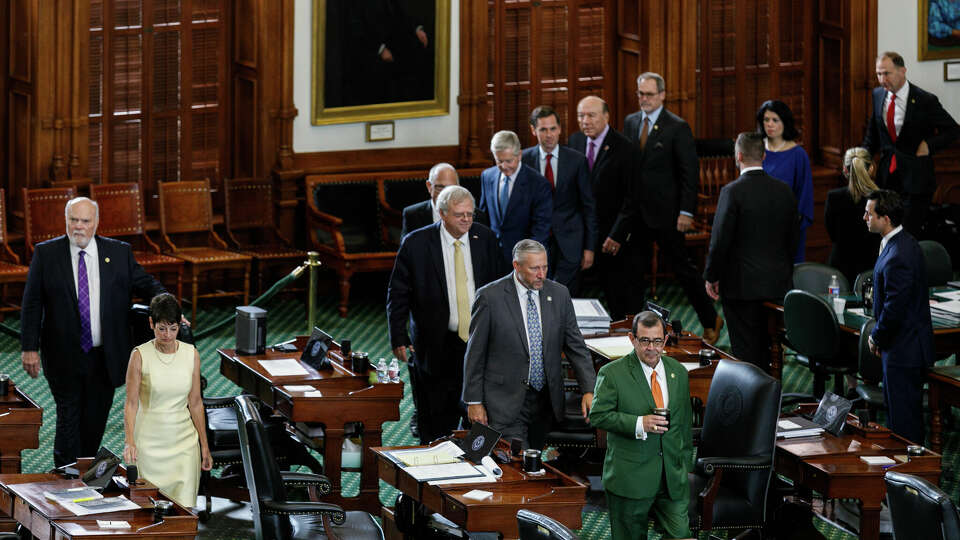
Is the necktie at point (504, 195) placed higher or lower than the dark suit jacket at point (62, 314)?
higher

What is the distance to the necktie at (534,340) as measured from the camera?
7.09 metres

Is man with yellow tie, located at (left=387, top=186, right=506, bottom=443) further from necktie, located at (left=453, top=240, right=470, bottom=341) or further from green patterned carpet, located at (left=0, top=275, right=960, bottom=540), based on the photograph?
green patterned carpet, located at (left=0, top=275, right=960, bottom=540)

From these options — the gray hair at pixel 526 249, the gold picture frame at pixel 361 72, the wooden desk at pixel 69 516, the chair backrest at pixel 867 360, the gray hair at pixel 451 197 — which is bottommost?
the wooden desk at pixel 69 516

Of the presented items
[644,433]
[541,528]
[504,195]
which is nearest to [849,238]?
[504,195]

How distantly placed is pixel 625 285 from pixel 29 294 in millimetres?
4232

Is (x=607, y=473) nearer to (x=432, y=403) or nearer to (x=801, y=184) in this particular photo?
(x=432, y=403)

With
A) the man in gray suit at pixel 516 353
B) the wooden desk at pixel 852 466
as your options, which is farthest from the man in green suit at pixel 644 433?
the man in gray suit at pixel 516 353

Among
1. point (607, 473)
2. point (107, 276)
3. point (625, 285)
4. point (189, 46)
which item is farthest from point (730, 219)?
point (189, 46)

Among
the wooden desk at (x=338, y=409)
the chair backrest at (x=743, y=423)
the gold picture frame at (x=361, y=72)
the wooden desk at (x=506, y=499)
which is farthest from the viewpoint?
the gold picture frame at (x=361, y=72)

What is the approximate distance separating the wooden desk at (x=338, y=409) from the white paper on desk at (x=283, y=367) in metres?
0.05

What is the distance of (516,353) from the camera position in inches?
279

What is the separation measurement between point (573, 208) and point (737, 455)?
322 centimetres

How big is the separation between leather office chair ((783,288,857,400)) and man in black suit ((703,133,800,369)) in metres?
0.19

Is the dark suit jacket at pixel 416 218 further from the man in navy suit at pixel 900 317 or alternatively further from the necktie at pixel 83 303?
the man in navy suit at pixel 900 317
